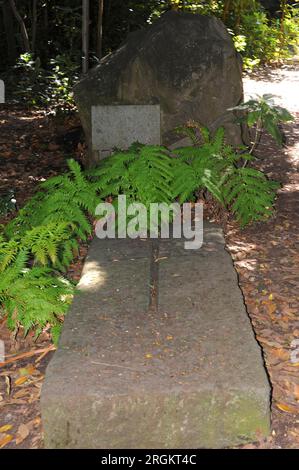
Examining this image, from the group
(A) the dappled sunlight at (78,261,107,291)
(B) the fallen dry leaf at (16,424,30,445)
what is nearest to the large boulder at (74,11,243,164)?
(A) the dappled sunlight at (78,261,107,291)

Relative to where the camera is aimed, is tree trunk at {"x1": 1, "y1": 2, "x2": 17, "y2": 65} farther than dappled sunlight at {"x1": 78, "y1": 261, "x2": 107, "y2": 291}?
Yes

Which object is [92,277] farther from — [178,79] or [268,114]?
[178,79]

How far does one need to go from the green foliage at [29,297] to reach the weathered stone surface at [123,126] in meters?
2.59

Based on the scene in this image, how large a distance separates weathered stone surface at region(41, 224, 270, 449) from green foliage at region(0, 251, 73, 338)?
0.41ft

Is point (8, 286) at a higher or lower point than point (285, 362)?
higher

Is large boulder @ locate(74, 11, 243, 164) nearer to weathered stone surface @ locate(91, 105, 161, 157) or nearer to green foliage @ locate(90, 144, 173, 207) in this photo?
weathered stone surface @ locate(91, 105, 161, 157)

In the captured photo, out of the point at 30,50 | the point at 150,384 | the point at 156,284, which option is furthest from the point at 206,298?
the point at 30,50

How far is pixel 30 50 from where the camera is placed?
10508mm

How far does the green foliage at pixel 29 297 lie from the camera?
3124 mm

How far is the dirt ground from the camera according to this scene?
2.85 m

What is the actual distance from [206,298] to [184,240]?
92 centimetres

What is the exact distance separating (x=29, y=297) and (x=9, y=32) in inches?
353

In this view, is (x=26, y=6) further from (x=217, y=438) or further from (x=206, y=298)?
(x=217, y=438)

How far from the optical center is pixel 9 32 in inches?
425
